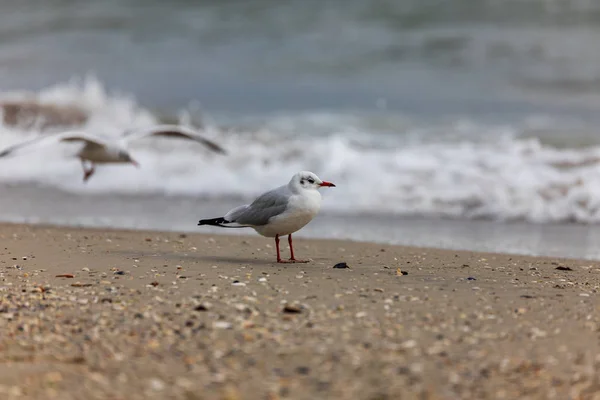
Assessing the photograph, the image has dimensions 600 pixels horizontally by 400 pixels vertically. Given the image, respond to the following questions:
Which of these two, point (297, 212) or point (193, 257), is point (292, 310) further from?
point (193, 257)

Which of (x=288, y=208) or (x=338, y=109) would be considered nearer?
(x=288, y=208)

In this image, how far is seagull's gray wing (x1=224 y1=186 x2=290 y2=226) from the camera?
6301 mm

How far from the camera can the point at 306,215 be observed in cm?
625

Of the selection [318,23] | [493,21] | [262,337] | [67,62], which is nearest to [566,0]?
[493,21]

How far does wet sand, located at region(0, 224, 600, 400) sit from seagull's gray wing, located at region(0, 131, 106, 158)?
3098 millimetres

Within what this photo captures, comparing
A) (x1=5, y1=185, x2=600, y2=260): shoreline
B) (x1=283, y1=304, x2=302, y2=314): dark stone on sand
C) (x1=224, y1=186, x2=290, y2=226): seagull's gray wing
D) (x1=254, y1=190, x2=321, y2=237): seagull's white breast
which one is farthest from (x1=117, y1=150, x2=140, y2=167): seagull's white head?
(x1=283, y1=304, x2=302, y2=314): dark stone on sand

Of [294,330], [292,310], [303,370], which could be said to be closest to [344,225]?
[292,310]

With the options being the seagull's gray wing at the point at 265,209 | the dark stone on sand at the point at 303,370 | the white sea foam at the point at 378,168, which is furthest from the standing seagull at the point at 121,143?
the dark stone on sand at the point at 303,370

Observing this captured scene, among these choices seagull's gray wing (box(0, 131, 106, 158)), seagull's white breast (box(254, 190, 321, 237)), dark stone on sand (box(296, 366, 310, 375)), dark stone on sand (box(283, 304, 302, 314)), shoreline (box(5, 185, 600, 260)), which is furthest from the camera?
seagull's gray wing (box(0, 131, 106, 158))

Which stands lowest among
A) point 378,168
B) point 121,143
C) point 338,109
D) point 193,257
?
point 193,257

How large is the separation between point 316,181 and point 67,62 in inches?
823

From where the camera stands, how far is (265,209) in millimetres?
6375

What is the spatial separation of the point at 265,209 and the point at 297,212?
0.29m

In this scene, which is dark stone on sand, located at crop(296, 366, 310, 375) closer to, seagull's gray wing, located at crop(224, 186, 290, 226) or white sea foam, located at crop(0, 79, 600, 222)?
seagull's gray wing, located at crop(224, 186, 290, 226)
